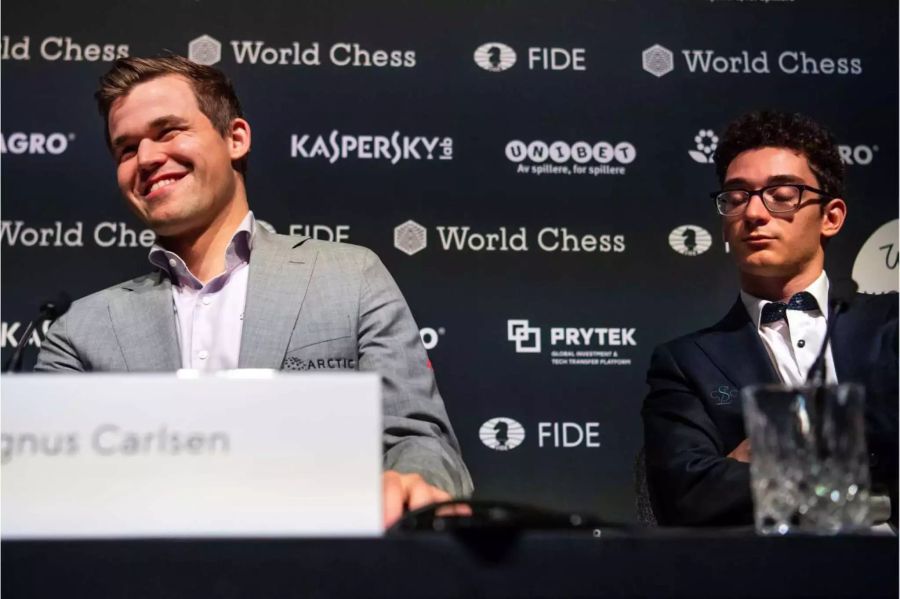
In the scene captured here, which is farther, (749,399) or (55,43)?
(55,43)

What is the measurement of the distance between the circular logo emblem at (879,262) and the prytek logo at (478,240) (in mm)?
837

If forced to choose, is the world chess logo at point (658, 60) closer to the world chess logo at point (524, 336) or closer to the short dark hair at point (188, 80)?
the world chess logo at point (524, 336)

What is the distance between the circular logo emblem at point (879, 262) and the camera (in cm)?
279

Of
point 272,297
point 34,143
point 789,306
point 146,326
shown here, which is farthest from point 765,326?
point 34,143

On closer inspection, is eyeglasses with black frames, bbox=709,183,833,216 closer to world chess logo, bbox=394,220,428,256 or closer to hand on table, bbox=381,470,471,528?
world chess logo, bbox=394,220,428,256

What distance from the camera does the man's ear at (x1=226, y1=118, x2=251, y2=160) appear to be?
2162 millimetres

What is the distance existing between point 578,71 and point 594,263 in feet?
2.01

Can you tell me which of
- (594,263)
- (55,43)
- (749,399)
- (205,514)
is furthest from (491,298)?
(205,514)

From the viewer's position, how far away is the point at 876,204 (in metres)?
2.90

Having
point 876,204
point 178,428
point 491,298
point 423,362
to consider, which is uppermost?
point 876,204

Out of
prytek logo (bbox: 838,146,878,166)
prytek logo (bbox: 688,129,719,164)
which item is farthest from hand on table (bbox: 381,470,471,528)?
prytek logo (bbox: 838,146,878,166)

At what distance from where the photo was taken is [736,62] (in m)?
2.95

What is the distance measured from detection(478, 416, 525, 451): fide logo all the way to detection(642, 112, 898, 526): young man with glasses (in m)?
0.58

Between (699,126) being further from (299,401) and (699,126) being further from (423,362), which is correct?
(299,401)
